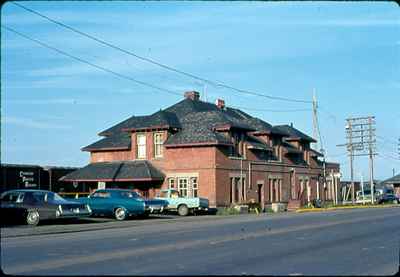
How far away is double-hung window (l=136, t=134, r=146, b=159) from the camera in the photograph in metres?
52.7

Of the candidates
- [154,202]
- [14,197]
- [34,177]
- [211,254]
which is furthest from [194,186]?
[211,254]

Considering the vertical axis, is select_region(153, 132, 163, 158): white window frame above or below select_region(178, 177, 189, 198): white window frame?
above

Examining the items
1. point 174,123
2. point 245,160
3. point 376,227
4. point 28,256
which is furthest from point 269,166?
point 28,256

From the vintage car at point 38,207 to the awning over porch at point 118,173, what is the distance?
19.8 metres

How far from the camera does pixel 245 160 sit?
53.3 meters

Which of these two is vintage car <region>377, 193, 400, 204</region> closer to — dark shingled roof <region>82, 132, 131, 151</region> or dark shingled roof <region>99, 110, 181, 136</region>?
dark shingled roof <region>99, 110, 181, 136</region>

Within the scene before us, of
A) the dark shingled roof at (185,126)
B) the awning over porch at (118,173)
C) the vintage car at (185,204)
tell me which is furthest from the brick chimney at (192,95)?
the vintage car at (185,204)

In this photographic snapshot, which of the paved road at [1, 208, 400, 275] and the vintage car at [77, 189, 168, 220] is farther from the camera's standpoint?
the vintage car at [77, 189, 168, 220]

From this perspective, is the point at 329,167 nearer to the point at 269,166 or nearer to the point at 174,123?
the point at 269,166

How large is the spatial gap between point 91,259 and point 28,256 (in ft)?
5.68

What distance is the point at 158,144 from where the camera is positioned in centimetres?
5222

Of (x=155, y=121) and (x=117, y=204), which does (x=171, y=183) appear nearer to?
(x=155, y=121)

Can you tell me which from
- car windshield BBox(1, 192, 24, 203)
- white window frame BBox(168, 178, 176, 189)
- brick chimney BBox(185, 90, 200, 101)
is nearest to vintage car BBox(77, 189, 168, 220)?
car windshield BBox(1, 192, 24, 203)

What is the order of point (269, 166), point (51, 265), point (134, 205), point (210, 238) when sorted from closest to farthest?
1. point (51, 265)
2. point (210, 238)
3. point (134, 205)
4. point (269, 166)
